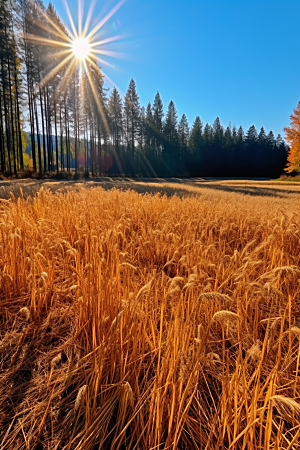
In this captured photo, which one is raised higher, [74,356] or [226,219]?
[226,219]

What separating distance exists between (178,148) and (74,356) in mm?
60009

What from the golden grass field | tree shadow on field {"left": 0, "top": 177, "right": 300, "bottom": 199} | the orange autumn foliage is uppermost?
the orange autumn foliage

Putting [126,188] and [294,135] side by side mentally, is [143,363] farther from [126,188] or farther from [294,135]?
[294,135]

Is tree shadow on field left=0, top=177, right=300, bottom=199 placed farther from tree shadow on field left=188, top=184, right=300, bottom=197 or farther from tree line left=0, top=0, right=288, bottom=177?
tree line left=0, top=0, right=288, bottom=177

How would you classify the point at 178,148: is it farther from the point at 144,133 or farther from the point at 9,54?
the point at 9,54

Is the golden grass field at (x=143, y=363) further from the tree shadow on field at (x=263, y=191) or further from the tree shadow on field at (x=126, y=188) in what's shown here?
Answer: the tree shadow on field at (x=263, y=191)

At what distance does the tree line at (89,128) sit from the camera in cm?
2175

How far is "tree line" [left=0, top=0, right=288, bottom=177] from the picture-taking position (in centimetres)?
2175

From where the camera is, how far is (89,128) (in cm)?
3847

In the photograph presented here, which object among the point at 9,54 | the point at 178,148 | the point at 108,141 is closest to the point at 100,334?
the point at 9,54

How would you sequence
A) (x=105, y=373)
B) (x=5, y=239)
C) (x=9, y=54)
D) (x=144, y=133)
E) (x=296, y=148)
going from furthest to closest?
1. (x=144, y=133)
2. (x=296, y=148)
3. (x=9, y=54)
4. (x=5, y=239)
5. (x=105, y=373)

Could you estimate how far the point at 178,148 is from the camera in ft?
187

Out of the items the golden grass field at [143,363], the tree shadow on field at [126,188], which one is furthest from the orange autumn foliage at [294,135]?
the golden grass field at [143,363]

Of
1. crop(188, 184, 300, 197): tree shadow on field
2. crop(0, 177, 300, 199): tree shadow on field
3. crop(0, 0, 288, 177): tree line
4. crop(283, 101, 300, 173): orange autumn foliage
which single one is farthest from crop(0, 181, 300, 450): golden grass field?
crop(283, 101, 300, 173): orange autumn foliage
